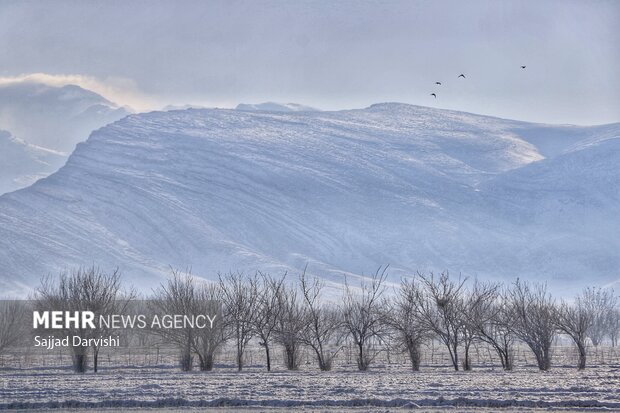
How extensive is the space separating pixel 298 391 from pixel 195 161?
547 feet

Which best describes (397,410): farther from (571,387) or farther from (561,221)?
(561,221)

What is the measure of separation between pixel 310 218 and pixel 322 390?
145133mm

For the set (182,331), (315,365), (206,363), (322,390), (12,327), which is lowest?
(322,390)


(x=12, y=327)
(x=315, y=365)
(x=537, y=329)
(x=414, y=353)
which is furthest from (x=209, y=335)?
(x=12, y=327)

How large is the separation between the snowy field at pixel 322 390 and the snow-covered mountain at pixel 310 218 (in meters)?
99.1

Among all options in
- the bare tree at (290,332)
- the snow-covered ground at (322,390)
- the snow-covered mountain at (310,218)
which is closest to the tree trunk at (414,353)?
the snow-covered ground at (322,390)

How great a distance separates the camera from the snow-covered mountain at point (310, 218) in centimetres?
15062

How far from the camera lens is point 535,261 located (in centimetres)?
16588

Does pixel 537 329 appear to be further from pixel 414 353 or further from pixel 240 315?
pixel 240 315

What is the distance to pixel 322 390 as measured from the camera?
31.3m

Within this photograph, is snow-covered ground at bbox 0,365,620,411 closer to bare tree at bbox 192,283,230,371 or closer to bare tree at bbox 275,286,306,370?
bare tree at bbox 275,286,306,370

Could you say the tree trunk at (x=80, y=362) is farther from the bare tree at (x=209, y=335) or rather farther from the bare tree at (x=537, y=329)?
the bare tree at (x=537, y=329)

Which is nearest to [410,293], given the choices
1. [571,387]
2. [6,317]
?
[571,387]

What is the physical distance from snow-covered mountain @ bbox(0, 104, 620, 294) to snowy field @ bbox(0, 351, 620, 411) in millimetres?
99145
